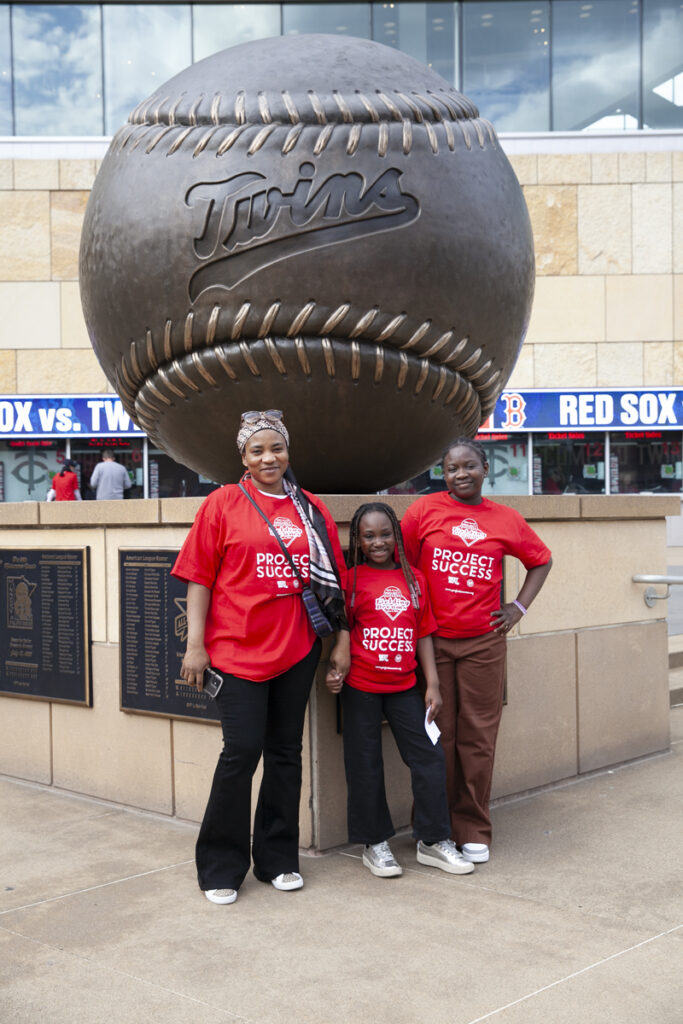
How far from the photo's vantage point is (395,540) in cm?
399

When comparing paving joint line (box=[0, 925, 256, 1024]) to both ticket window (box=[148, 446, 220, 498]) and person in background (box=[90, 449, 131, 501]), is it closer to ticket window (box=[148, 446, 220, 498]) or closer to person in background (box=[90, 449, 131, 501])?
person in background (box=[90, 449, 131, 501])

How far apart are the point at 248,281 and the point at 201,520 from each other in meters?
0.92

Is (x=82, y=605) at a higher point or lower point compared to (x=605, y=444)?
lower

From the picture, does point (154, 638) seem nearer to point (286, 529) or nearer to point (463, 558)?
point (286, 529)

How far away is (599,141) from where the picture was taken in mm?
17625

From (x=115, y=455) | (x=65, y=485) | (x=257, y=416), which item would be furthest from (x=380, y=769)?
(x=115, y=455)

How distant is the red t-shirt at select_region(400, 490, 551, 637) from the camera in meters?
4.00

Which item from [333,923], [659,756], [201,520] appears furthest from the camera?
[659,756]

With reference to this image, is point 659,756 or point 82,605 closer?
point 82,605

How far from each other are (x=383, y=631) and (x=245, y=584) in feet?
1.97

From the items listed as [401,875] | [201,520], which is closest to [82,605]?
[201,520]

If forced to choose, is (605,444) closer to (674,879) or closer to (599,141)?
(599,141)

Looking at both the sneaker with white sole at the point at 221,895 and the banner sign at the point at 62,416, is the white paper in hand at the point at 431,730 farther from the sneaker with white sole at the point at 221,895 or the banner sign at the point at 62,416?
the banner sign at the point at 62,416

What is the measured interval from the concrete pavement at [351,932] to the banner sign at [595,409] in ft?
45.5
